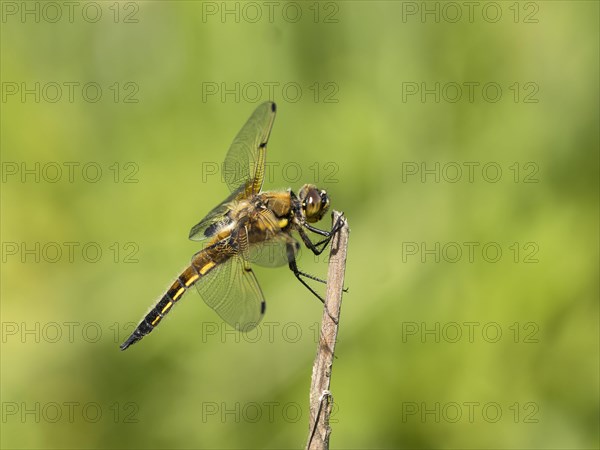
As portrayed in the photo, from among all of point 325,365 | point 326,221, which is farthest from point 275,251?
point 325,365

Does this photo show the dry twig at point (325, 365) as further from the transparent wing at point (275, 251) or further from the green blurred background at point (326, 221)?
the green blurred background at point (326, 221)

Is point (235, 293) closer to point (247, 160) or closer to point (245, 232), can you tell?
point (245, 232)

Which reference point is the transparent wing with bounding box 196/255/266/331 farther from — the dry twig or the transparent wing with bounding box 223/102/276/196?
the dry twig

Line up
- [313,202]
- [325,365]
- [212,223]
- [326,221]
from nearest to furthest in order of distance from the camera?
[325,365], [313,202], [212,223], [326,221]

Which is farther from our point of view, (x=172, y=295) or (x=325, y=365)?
(x=172, y=295)

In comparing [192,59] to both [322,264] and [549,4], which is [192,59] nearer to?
[322,264]

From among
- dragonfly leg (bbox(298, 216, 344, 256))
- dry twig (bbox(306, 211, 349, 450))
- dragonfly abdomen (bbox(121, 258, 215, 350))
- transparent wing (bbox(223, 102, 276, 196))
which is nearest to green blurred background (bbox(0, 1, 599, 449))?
dragonfly abdomen (bbox(121, 258, 215, 350))

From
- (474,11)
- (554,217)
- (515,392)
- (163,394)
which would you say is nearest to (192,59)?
(474,11)

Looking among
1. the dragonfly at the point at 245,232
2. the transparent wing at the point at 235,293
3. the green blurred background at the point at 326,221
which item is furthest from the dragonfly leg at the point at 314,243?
the green blurred background at the point at 326,221
